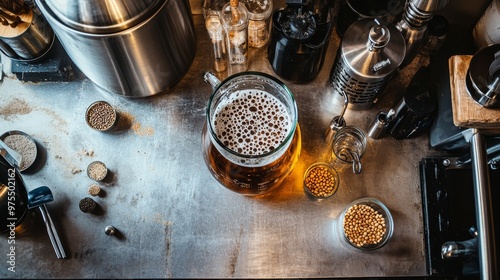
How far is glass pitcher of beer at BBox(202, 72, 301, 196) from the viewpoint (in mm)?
930

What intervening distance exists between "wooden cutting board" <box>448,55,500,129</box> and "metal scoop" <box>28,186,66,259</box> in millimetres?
898

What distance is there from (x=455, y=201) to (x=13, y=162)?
1.03 meters

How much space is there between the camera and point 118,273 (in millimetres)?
1006

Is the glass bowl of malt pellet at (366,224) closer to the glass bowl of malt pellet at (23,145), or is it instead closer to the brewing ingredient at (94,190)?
the brewing ingredient at (94,190)

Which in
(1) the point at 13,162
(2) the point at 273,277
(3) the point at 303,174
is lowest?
(2) the point at 273,277

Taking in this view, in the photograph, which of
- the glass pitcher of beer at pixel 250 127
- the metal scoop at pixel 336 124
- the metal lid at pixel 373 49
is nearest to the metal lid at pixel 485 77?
the metal lid at pixel 373 49

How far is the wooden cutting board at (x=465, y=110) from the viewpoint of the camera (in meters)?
0.94

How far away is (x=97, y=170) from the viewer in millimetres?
1049

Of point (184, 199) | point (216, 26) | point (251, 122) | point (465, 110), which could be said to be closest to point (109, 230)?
point (184, 199)

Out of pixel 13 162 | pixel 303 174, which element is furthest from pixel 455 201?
pixel 13 162

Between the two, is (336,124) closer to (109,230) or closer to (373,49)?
(373,49)

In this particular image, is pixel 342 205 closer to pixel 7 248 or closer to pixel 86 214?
pixel 86 214

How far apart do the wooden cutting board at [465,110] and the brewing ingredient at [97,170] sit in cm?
79

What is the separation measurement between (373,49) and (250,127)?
0.30 meters
